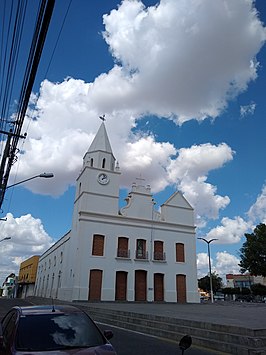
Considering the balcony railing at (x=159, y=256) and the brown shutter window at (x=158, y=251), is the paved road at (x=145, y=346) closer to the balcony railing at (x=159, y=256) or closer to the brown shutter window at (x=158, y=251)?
the balcony railing at (x=159, y=256)

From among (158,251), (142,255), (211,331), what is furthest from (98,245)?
(211,331)

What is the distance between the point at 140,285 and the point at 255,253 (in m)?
22.9

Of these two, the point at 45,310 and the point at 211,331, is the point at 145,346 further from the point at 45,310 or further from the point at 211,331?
the point at 45,310

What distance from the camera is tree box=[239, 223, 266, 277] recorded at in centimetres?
4512

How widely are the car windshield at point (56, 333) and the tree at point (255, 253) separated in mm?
45373

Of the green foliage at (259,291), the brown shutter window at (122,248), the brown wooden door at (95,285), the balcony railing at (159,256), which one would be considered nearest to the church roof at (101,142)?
the brown shutter window at (122,248)

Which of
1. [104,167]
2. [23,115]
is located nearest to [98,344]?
[23,115]

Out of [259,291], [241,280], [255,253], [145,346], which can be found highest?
[241,280]

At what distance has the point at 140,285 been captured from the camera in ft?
97.9

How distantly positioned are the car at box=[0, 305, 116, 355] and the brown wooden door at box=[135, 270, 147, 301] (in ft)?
86.0

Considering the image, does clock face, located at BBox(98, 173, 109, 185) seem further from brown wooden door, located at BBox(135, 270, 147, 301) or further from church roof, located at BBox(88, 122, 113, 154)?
brown wooden door, located at BBox(135, 270, 147, 301)

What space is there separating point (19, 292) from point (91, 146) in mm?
60721

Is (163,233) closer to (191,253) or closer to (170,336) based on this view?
(191,253)

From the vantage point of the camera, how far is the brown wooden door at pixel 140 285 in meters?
29.5
